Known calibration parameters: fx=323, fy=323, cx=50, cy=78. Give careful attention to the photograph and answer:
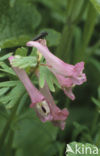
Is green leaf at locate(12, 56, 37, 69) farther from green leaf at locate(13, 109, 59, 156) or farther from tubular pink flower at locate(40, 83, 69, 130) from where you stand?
green leaf at locate(13, 109, 59, 156)

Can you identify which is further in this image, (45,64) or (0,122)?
(0,122)

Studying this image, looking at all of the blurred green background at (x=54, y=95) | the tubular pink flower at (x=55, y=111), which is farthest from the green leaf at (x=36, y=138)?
the tubular pink flower at (x=55, y=111)

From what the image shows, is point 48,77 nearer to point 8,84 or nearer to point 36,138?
point 8,84

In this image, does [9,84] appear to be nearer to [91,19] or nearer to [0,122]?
[0,122]

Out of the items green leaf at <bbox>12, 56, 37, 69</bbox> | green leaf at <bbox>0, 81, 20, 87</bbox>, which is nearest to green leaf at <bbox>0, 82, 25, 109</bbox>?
green leaf at <bbox>0, 81, 20, 87</bbox>

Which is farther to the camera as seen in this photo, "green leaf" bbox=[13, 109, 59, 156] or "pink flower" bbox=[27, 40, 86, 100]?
Result: "green leaf" bbox=[13, 109, 59, 156]

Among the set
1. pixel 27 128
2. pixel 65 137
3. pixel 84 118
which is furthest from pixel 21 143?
pixel 84 118

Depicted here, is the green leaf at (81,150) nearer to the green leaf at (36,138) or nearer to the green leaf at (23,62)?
the green leaf at (23,62)

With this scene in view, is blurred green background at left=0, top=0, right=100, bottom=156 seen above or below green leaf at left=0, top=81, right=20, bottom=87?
above

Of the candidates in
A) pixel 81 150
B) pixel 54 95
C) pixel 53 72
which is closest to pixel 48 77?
pixel 53 72
